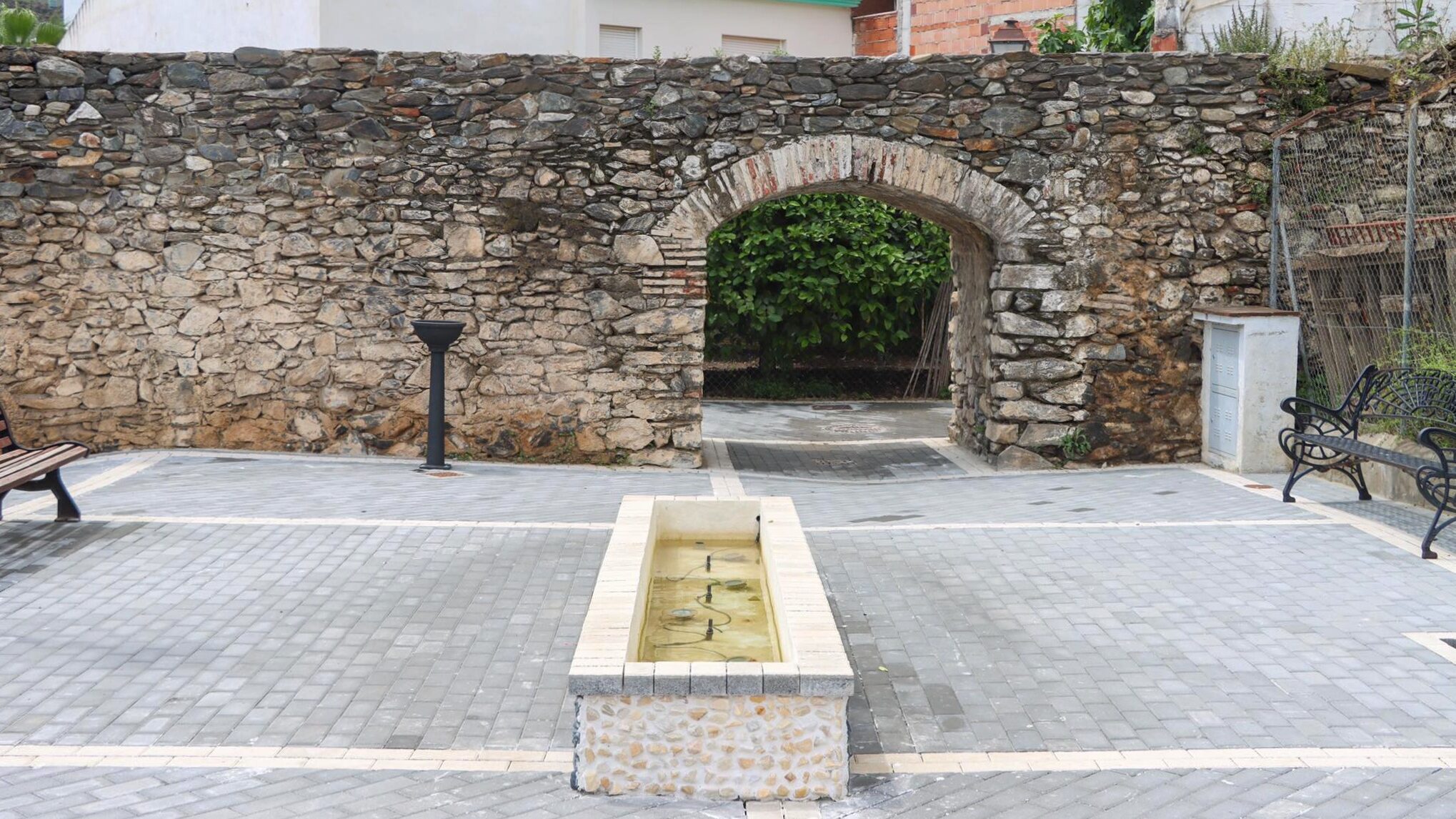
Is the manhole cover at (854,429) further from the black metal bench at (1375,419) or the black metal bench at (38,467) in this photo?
the black metal bench at (38,467)

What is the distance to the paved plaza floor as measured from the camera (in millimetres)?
3965

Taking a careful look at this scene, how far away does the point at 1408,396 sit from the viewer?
25.4 ft

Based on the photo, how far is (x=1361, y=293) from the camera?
29.6 ft

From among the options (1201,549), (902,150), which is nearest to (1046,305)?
(902,150)

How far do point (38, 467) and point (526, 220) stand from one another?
3901 millimetres

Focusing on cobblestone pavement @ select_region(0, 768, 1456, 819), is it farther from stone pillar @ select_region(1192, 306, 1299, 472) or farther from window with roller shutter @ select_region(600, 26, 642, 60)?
window with roller shutter @ select_region(600, 26, 642, 60)

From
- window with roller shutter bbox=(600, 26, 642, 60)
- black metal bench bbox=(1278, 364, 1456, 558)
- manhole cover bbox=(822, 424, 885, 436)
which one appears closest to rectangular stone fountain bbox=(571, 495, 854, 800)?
black metal bench bbox=(1278, 364, 1456, 558)

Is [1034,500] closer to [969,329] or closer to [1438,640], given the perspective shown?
[969,329]

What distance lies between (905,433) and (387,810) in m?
10.2

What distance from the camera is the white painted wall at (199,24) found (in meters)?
15.5

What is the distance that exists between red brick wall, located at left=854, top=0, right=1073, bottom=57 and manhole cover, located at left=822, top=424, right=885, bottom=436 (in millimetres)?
7290

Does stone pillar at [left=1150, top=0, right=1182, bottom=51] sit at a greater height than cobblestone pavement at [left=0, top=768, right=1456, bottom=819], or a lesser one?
greater

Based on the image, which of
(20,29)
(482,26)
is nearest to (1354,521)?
(482,26)

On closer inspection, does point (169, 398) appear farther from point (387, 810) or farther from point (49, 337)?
point (387, 810)
